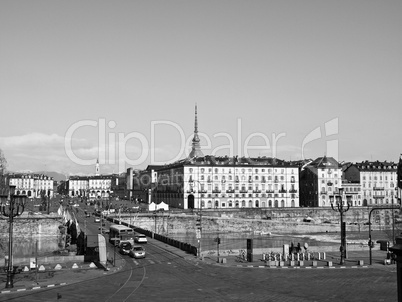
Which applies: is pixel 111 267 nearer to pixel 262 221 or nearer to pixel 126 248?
pixel 126 248

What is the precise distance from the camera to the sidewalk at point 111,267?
35.7 metres

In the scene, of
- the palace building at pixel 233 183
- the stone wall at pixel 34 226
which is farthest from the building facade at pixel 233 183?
the stone wall at pixel 34 226

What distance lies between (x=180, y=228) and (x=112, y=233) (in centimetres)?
4465

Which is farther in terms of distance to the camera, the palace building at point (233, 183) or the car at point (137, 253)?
the palace building at point (233, 183)

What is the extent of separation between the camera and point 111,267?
43906mm

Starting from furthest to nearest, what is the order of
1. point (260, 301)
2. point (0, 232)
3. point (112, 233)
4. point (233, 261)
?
point (0, 232) < point (112, 233) < point (233, 261) < point (260, 301)

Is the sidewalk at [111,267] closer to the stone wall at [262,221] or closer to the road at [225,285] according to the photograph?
the road at [225,285]

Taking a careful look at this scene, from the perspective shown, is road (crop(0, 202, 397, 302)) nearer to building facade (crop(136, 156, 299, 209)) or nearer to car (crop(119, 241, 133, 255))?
car (crop(119, 241, 133, 255))

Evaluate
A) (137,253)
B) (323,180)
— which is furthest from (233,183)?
Answer: (137,253)

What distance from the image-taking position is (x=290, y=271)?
42.1m

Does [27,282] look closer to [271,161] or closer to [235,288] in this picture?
[235,288]

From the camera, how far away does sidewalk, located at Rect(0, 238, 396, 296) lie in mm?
35656

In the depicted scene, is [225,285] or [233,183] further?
[233,183]

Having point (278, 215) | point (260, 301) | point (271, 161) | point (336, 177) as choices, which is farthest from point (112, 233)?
point (336, 177)
